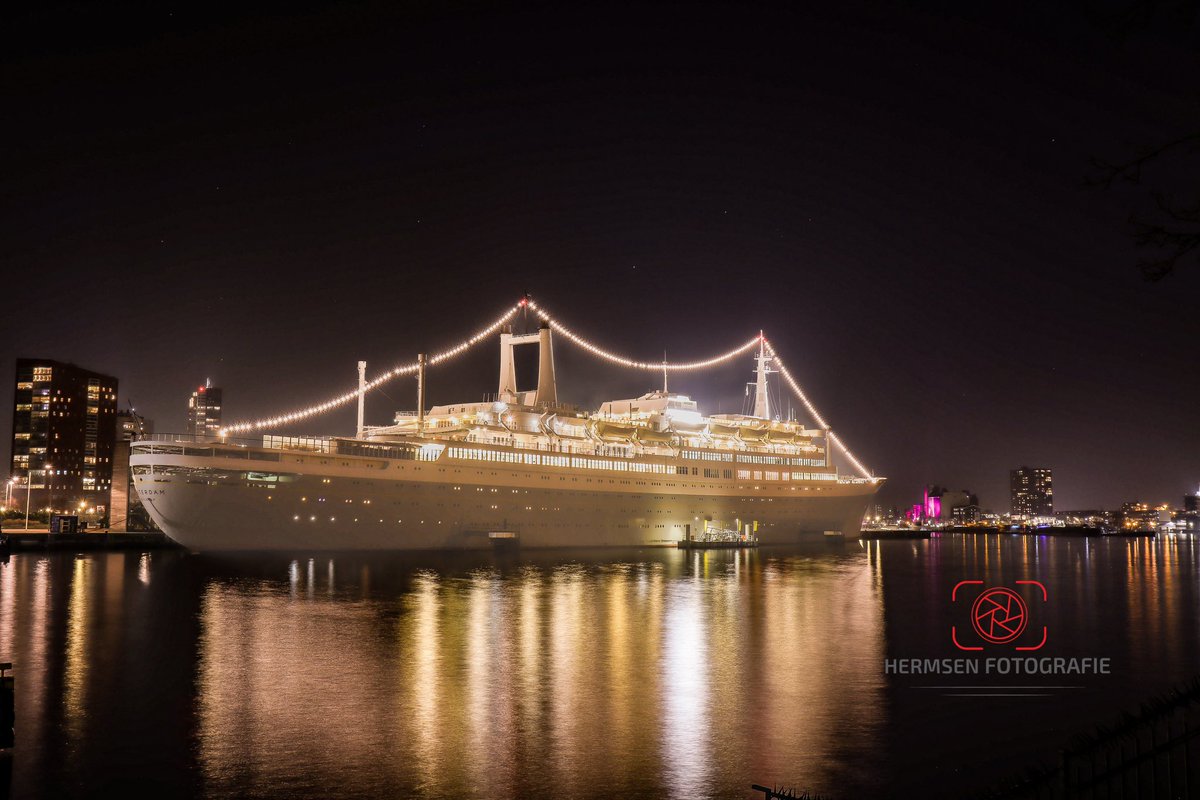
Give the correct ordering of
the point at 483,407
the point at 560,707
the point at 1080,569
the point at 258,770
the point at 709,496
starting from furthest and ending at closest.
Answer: the point at 709,496 → the point at 483,407 → the point at 1080,569 → the point at 560,707 → the point at 258,770

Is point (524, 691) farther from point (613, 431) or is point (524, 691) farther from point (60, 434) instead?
point (60, 434)

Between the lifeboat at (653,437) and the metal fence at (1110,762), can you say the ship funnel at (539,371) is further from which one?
the metal fence at (1110,762)

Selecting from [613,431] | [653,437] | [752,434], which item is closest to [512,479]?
[613,431]

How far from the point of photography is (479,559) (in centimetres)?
4597


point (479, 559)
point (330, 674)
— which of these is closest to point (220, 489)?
point (479, 559)

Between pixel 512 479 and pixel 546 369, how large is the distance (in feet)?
36.8

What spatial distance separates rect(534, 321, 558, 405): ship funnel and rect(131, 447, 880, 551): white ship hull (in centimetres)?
732

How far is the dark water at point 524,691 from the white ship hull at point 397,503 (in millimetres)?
13661

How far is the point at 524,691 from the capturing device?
13.9 metres

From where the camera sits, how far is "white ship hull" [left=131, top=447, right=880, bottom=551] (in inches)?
1736

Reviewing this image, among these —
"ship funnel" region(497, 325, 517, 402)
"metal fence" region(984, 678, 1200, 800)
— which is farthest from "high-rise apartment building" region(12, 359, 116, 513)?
"metal fence" region(984, 678, 1200, 800)

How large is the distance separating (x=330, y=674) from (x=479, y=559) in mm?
31276

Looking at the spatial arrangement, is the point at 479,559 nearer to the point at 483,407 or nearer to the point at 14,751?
the point at 483,407

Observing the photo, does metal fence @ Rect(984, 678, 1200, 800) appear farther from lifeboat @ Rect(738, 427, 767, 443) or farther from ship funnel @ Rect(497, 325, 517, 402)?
lifeboat @ Rect(738, 427, 767, 443)
